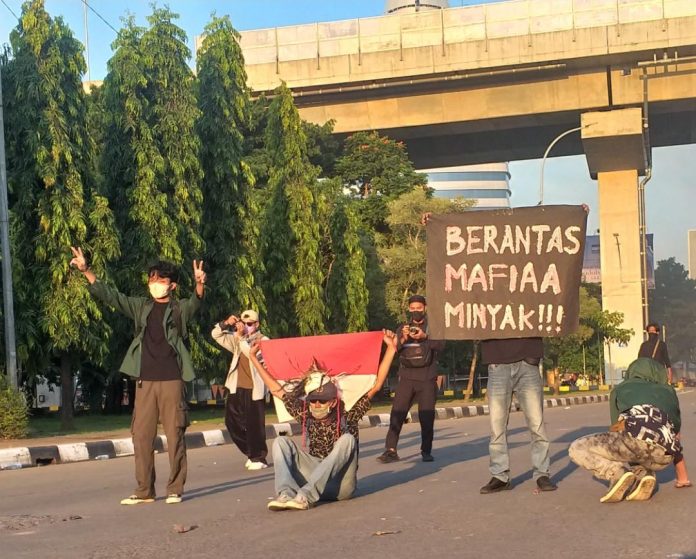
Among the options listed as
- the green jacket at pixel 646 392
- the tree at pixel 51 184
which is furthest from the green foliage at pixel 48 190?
the green jacket at pixel 646 392

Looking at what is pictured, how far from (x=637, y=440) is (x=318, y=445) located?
2.37m

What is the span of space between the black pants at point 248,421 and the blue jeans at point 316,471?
3963 millimetres

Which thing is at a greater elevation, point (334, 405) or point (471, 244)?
point (471, 244)

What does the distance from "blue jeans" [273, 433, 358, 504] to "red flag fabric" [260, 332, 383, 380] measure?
0.78 m

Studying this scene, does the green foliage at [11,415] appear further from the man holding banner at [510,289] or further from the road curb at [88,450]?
the man holding banner at [510,289]

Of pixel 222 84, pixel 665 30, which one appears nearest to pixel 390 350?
pixel 222 84

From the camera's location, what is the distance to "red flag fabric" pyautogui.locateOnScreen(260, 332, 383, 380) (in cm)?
939

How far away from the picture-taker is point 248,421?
12.9 meters

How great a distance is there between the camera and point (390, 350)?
9.27m

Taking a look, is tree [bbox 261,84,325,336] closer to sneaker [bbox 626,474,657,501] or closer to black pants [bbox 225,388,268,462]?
black pants [bbox 225,388,268,462]

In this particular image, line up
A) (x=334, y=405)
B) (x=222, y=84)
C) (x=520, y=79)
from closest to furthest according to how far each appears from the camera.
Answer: (x=334, y=405)
(x=222, y=84)
(x=520, y=79)

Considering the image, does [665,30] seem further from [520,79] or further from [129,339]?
[129,339]

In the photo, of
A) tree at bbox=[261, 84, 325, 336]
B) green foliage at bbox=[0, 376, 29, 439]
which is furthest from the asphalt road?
tree at bbox=[261, 84, 325, 336]

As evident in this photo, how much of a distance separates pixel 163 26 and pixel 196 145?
264 cm
